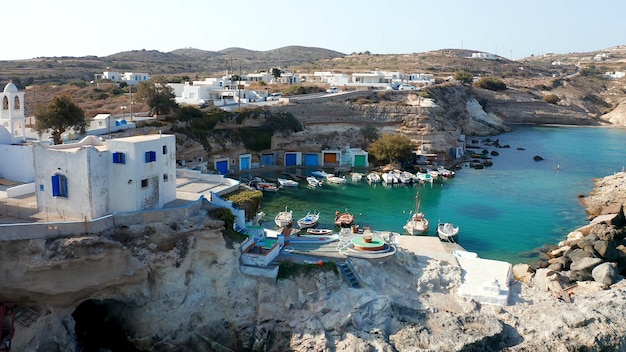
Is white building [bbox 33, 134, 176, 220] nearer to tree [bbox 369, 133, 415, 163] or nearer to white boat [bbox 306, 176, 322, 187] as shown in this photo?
white boat [bbox 306, 176, 322, 187]

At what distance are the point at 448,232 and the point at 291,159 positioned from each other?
23672 millimetres

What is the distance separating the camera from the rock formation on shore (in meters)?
17.2

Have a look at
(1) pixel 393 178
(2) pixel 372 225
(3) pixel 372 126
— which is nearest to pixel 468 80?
(3) pixel 372 126

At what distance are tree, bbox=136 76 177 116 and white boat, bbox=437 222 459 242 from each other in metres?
26.3

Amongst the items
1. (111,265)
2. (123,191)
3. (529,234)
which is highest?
(123,191)

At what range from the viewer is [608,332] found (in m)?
19.6

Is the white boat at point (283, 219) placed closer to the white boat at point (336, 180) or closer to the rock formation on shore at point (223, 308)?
the rock formation on shore at point (223, 308)

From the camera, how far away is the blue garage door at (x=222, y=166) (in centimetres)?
4712

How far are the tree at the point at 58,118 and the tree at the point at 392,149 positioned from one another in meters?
27.2

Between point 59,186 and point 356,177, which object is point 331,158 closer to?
point 356,177

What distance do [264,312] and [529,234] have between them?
67.8ft

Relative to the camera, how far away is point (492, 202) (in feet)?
135

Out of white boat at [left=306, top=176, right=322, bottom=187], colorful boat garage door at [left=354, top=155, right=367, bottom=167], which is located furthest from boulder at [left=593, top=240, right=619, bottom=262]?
colorful boat garage door at [left=354, top=155, right=367, bottom=167]

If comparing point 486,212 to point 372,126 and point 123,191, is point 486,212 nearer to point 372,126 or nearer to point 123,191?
point 372,126
